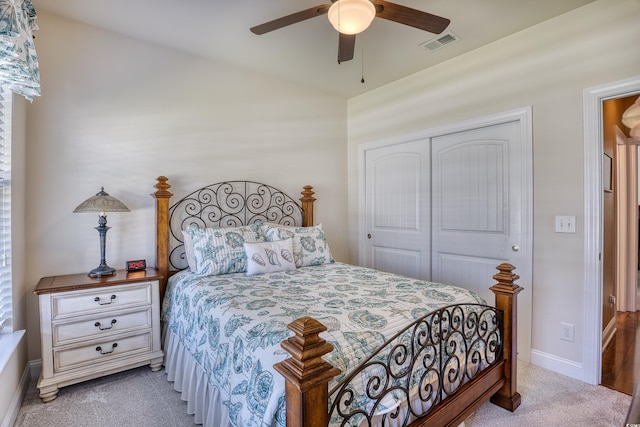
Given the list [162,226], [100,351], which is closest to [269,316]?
[100,351]

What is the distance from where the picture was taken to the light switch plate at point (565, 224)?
2334 mm

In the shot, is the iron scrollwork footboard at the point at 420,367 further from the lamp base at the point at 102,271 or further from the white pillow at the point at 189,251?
the lamp base at the point at 102,271

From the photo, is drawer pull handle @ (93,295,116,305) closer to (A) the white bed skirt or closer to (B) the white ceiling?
(A) the white bed skirt

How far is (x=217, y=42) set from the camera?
9.06 feet

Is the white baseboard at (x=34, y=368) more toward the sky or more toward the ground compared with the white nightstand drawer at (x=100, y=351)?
more toward the ground

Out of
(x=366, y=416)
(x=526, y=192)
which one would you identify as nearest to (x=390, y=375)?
A: (x=366, y=416)

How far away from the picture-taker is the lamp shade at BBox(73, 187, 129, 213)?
2.24 m

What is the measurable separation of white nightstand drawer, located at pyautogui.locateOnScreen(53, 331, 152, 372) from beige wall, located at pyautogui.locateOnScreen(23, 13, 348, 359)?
44 centimetres

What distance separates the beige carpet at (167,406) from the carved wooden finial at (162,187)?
4.62ft

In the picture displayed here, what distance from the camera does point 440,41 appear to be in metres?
2.72

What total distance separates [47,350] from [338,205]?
3023mm

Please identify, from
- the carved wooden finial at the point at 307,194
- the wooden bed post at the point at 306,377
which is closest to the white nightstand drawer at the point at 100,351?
the wooden bed post at the point at 306,377

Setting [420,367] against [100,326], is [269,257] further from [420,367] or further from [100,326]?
[420,367]

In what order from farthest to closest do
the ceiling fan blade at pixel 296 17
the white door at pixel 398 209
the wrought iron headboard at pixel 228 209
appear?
the white door at pixel 398 209 → the wrought iron headboard at pixel 228 209 → the ceiling fan blade at pixel 296 17
